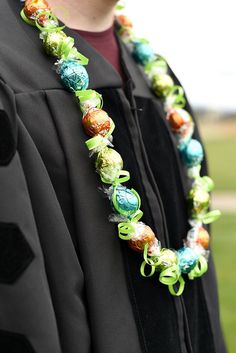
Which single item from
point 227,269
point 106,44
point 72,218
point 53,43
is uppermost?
point 53,43

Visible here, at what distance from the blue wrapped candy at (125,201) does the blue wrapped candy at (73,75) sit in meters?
0.30

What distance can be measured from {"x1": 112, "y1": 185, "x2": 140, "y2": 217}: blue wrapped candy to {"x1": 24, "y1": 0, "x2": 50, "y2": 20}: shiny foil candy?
21.5 inches

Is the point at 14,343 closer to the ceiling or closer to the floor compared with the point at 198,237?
closer to the ceiling

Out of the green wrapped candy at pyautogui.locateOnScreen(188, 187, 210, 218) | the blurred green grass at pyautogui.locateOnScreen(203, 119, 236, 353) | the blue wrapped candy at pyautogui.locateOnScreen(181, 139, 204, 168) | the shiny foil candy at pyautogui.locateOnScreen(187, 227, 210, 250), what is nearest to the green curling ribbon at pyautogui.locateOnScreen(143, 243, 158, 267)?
the shiny foil candy at pyautogui.locateOnScreen(187, 227, 210, 250)

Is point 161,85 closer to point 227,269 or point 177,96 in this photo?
point 177,96

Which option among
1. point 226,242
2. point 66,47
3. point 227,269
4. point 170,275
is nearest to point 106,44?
point 66,47

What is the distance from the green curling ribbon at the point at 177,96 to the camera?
239 centimetres

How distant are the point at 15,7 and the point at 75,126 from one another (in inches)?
15.6

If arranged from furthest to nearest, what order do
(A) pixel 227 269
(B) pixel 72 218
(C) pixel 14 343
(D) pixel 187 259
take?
1. (A) pixel 227 269
2. (D) pixel 187 259
3. (B) pixel 72 218
4. (C) pixel 14 343

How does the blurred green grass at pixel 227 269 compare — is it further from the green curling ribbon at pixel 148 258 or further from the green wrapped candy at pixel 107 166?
the green wrapped candy at pixel 107 166

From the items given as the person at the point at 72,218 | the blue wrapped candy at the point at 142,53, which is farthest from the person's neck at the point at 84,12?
the blue wrapped candy at the point at 142,53

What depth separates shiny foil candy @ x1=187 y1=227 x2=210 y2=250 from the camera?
6.90 feet

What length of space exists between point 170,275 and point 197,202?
383 millimetres

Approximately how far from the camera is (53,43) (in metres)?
1.83
